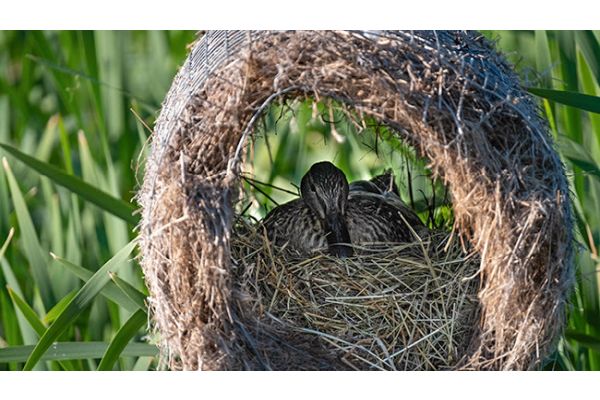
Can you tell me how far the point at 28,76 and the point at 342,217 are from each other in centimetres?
213

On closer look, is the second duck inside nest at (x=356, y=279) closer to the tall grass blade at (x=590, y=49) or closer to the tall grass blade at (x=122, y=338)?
the tall grass blade at (x=122, y=338)

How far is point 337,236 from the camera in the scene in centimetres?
319

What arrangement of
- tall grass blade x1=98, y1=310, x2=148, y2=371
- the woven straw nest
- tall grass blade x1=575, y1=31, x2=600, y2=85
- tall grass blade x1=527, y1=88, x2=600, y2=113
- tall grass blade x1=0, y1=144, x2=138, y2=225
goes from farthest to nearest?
tall grass blade x1=575, y1=31, x2=600, y2=85 → tall grass blade x1=0, y1=144, x2=138, y2=225 → tall grass blade x1=98, y1=310, x2=148, y2=371 → tall grass blade x1=527, y1=88, x2=600, y2=113 → the woven straw nest

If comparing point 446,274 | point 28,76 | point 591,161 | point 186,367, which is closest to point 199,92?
point 186,367

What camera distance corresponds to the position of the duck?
3.19 metres

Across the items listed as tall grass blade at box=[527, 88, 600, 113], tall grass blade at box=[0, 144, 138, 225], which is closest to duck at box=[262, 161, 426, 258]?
tall grass blade at box=[0, 144, 138, 225]

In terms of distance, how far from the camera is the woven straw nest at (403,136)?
2.48 metres

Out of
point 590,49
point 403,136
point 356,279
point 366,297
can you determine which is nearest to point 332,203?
point 356,279

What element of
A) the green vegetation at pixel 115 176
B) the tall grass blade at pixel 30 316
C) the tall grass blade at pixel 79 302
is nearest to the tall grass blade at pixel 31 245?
the green vegetation at pixel 115 176

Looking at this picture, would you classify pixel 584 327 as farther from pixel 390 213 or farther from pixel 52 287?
pixel 52 287

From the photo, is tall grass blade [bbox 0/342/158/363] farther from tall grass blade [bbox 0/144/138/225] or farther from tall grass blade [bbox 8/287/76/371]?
tall grass blade [bbox 0/144/138/225]

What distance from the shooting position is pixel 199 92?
2570 millimetres

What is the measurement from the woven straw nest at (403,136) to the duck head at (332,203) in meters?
0.55

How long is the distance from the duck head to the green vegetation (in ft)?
0.57
